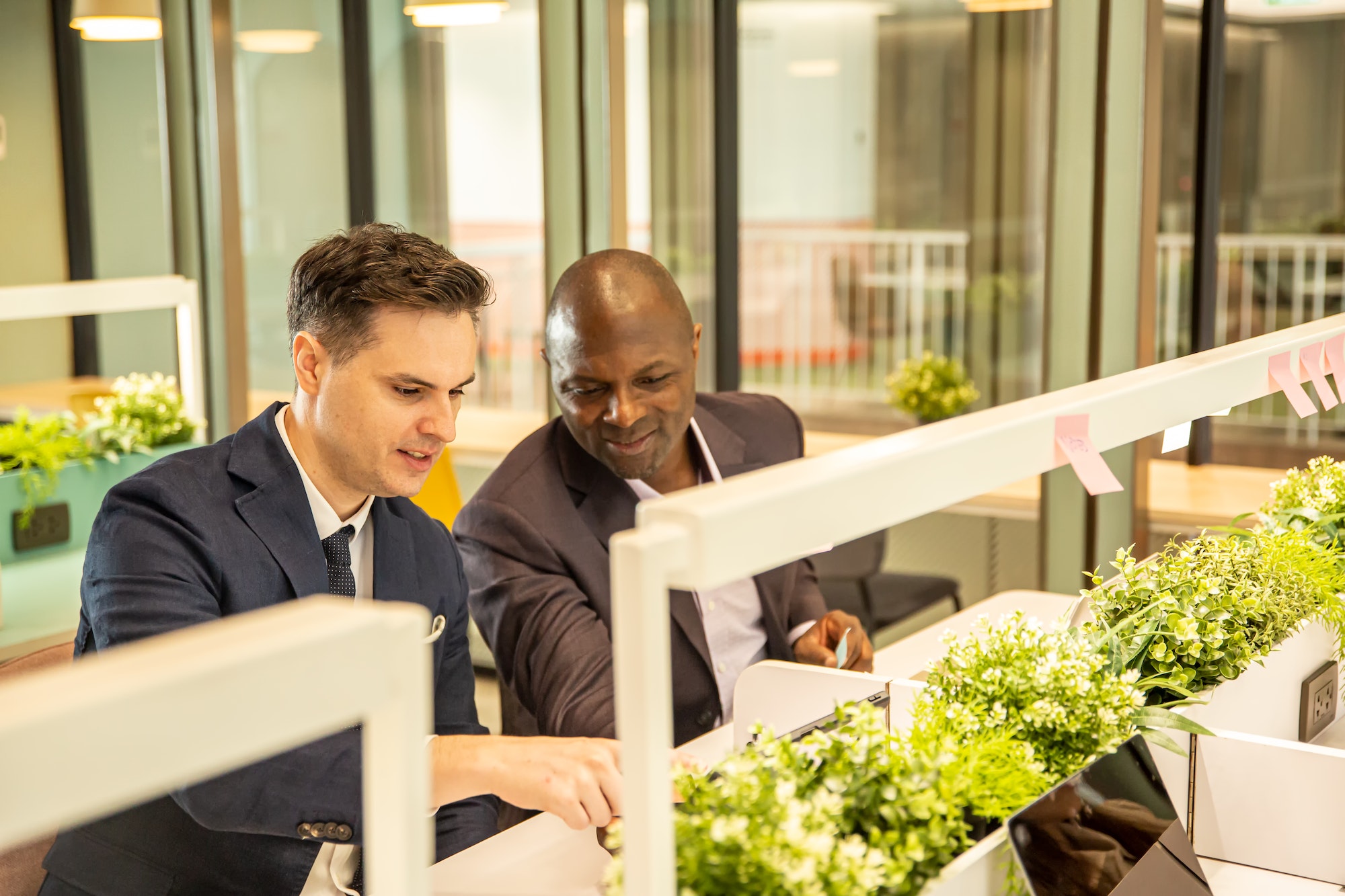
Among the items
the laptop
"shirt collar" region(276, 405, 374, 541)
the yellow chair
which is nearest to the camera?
the laptop

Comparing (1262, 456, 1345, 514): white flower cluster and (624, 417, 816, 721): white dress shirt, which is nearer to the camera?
(1262, 456, 1345, 514): white flower cluster

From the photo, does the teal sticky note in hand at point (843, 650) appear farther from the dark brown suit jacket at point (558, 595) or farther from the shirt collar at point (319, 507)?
the shirt collar at point (319, 507)

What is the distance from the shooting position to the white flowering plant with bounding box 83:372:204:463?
3.18 meters

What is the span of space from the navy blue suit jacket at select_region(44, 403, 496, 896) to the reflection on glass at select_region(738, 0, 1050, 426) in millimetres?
2817

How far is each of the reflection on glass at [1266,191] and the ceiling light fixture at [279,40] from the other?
9.93 feet

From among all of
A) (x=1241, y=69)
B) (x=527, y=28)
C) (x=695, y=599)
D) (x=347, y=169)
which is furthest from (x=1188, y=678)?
(x=347, y=169)

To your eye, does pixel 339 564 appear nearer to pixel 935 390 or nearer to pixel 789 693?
pixel 789 693

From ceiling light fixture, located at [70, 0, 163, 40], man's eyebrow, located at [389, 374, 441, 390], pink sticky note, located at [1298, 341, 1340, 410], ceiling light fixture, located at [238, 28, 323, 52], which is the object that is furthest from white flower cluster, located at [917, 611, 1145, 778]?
ceiling light fixture, located at [238, 28, 323, 52]

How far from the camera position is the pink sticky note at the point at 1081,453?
109cm

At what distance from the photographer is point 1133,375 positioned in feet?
4.22

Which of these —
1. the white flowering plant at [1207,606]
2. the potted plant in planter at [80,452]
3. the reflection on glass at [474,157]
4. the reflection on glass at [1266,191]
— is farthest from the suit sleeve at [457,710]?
the reflection on glass at [474,157]

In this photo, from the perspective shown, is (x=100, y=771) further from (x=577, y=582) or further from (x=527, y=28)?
(x=527, y=28)

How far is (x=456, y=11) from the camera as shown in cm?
386

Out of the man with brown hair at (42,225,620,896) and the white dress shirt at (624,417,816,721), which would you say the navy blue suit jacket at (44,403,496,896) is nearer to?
the man with brown hair at (42,225,620,896)
